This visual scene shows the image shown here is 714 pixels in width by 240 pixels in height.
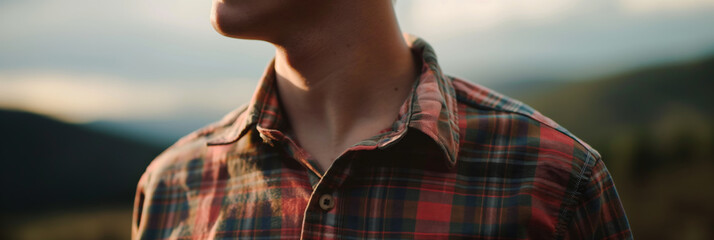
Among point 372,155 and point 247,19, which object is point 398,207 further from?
point 247,19

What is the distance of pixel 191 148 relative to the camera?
53.6 inches

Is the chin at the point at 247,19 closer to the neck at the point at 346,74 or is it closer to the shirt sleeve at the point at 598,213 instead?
the neck at the point at 346,74

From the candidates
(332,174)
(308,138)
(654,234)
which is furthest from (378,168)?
(654,234)

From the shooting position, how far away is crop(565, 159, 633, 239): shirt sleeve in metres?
1.05

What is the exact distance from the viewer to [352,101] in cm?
116

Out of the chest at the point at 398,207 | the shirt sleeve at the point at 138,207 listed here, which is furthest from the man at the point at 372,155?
the shirt sleeve at the point at 138,207

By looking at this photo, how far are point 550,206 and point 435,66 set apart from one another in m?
0.39

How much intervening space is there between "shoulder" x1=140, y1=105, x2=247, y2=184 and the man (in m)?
0.06

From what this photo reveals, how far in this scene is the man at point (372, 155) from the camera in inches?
40.0

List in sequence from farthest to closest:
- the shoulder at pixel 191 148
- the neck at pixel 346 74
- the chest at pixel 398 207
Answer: the shoulder at pixel 191 148, the neck at pixel 346 74, the chest at pixel 398 207

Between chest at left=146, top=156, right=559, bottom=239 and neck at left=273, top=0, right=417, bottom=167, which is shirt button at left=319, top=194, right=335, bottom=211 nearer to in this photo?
chest at left=146, top=156, right=559, bottom=239

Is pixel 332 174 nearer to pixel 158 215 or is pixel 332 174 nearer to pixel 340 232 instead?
pixel 340 232

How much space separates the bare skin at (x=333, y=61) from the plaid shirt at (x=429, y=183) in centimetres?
6

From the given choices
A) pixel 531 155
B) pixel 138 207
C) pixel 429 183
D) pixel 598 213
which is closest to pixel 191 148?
pixel 138 207
